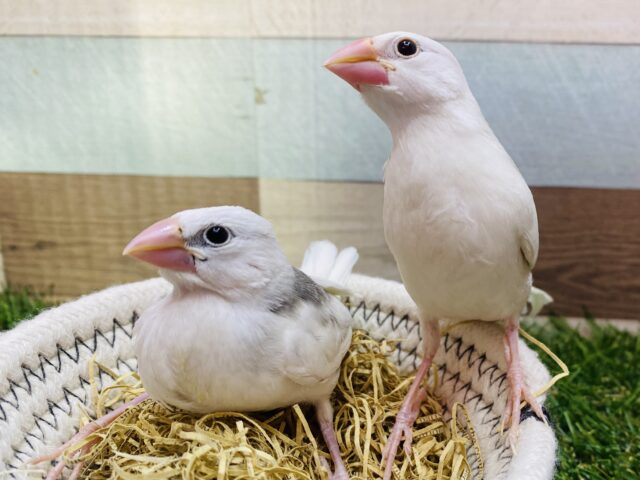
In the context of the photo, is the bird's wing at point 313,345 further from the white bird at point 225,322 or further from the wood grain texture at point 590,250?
the wood grain texture at point 590,250

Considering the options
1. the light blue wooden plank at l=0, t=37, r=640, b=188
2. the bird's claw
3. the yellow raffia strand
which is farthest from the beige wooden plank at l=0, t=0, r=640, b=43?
the bird's claw

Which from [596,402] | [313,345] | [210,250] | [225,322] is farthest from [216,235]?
[596,402]

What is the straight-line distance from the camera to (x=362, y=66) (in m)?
0.96

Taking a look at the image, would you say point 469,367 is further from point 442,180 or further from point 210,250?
point 210,250

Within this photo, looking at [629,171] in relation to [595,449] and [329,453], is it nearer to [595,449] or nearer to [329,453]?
[595,449]

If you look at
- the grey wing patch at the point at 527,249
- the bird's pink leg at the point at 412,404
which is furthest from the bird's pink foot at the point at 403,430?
the grey wing patch at the point at 527,249

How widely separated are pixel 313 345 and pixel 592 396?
924mm

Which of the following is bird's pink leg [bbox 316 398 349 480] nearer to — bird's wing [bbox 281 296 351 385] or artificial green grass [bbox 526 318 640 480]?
bird's wing [bbox 281 296 351 385]

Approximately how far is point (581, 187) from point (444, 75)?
3.14ft

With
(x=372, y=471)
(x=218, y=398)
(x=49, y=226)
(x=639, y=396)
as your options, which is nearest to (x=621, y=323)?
(x=639, y=396)

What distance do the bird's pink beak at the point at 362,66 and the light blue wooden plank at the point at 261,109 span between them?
718 millimetres

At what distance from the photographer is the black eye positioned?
909 mm

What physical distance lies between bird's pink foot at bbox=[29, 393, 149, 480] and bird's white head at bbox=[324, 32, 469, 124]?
0.69 metres

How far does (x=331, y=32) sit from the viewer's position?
5.39 ft
